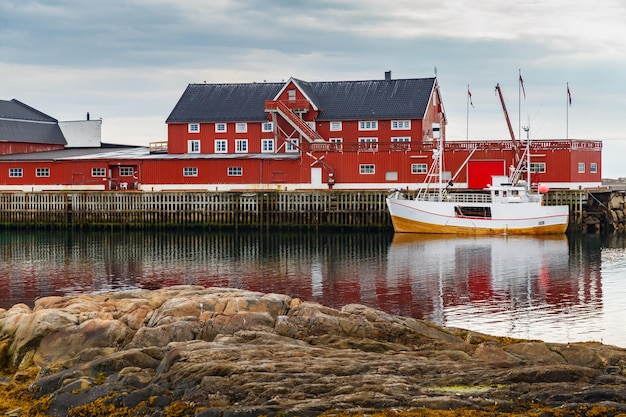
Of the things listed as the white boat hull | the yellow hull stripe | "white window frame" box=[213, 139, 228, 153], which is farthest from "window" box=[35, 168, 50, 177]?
the yellow hull stripe

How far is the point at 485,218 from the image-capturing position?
5759 centimetres

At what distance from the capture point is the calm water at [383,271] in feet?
94.4

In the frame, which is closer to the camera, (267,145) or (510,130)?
(510,130)

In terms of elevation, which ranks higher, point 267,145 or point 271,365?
point 267,145

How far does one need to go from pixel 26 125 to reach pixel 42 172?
10808 millimetres

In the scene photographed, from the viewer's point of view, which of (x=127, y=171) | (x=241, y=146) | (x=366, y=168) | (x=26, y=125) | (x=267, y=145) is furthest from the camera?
(x=26, y=125)

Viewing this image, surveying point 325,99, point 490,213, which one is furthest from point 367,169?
point 325,99

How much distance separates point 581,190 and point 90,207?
34190 mm

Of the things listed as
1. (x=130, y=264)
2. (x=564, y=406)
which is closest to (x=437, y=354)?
(x=564, y=406)

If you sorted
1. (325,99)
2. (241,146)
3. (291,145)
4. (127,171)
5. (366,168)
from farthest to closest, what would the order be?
(325,99) → (241,146) → (291,145) → (127,171) → (366,168)

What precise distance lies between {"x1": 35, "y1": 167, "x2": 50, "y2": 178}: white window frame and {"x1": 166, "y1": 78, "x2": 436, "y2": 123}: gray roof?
10068 millimetres

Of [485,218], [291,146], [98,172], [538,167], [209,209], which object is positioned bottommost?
[485,218]

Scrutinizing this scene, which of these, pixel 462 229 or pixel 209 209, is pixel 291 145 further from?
pixel 462 229

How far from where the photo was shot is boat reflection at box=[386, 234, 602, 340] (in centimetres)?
2798
